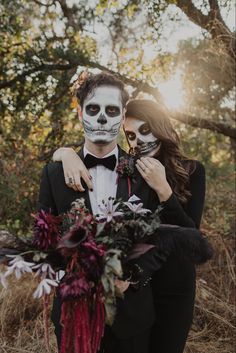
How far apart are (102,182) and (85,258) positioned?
0.71 metres

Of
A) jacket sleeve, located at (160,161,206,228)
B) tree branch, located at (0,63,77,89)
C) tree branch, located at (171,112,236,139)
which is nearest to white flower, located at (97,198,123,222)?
jacket sleeve, located at (160,161,206,228)

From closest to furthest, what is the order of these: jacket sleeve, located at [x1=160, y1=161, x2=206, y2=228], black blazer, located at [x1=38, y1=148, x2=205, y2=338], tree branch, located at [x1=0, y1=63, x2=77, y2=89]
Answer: black blazer, located at [x1=38, y1=148, x2=205, y2=338]
jacket sleeve, located at [x1=160, y1=161, x2=206, y2=228]
tree branch, located at [x1=0, y1=63, x2=77, y2=89]

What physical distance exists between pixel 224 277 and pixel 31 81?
353 cm

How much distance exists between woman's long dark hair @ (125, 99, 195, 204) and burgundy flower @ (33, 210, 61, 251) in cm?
79

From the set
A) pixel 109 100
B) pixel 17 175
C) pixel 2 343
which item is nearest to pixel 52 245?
pixel 109 100

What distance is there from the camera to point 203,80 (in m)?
9.99

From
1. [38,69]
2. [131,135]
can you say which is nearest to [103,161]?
[131,135]

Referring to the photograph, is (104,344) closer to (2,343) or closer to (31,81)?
(2,343)

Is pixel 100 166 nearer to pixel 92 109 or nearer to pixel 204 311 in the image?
pixel 92 109

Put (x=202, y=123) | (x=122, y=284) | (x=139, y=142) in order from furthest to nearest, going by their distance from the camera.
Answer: (x=202, y=123) → (x=139, y=142) → (x=122, y=284)

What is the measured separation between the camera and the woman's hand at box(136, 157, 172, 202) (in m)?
2.05

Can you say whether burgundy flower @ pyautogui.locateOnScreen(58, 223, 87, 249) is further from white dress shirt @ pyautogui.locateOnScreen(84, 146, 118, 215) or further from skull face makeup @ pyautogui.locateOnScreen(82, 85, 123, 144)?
skull face makeup @ pyautogui.locateOnScreen(82, 85, 123, 144)

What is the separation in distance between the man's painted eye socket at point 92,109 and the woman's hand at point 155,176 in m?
0.33

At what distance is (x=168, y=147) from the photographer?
2.47 metres
